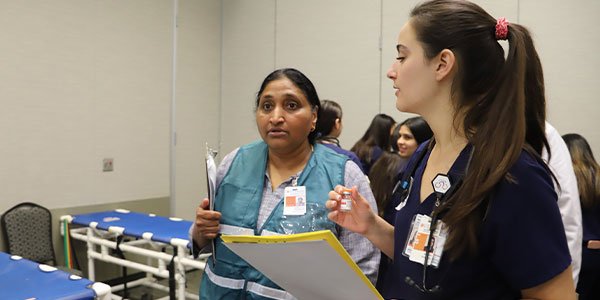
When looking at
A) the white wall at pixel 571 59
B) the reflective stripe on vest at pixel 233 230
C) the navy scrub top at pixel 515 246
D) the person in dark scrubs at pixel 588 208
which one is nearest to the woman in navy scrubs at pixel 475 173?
the navy scrub top at pixel 515 246

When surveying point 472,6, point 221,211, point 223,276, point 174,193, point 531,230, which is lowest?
point 174,193

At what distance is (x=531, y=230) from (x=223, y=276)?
96 cm

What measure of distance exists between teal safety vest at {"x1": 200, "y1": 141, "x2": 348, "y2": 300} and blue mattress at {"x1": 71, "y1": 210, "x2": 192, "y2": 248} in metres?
1.66

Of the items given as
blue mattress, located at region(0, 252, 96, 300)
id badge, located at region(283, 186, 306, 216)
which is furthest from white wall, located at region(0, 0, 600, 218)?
id badge, located at region(283, 186, 306, 216)

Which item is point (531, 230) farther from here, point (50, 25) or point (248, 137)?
point (248, 137)

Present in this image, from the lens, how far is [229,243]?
42.3 inches

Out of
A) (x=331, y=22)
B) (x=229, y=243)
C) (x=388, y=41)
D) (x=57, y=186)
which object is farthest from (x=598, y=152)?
(x=57, y=186)

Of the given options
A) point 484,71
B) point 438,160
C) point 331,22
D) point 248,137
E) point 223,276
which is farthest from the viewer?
point 248,137

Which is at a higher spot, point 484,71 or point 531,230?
point 484,71

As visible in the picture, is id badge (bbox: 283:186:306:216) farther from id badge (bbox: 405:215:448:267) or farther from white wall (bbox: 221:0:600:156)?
white wall (bbox: 221:0:600:156)

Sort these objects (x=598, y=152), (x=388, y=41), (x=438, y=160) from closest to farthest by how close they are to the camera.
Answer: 1. (x=438, y=160)
2. (x=598, y=152)
3. (x=388, y=41)

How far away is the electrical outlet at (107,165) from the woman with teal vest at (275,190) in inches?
113

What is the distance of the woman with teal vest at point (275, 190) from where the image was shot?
138cm

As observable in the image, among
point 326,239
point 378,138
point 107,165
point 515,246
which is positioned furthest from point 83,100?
point 515,246
